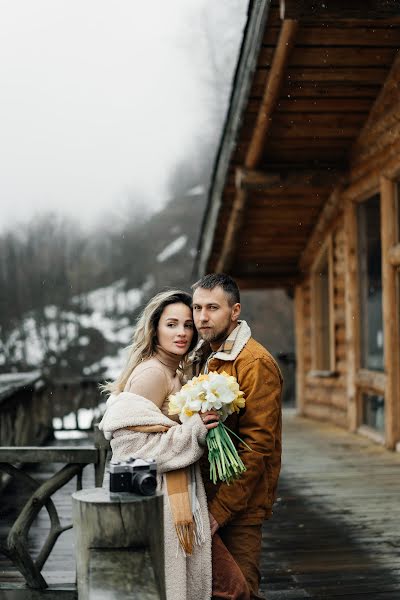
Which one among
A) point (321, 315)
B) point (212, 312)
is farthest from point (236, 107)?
point (212, 312)

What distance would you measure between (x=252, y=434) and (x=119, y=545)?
78 centimetres

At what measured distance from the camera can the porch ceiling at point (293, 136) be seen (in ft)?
26.7

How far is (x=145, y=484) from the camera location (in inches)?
104

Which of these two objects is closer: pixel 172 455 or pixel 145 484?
pixel 145 484

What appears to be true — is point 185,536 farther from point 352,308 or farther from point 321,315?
point 321,315

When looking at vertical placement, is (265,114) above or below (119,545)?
above

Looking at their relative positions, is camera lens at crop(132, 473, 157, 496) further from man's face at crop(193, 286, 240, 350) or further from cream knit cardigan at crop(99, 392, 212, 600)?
man's face at crop(193, 286, 240, 350)

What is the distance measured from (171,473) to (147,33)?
49.1 meters

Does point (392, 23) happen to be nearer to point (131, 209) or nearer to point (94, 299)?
point (94, 299)

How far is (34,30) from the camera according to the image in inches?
2009

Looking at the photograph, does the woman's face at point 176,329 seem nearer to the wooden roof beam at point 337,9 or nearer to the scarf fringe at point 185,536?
the scarf fringe at point 185,536

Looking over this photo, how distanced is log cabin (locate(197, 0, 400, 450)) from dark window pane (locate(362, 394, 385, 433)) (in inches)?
1.3

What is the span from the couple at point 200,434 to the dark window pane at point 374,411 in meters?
6.97

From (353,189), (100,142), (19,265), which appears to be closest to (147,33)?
(100,142)
